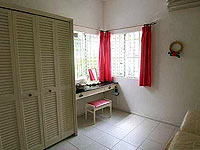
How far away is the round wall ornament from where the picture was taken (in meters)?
2.48

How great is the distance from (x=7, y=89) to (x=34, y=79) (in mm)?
332

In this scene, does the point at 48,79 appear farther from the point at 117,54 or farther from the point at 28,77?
the point at 117,54

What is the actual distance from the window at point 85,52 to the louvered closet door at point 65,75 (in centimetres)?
96

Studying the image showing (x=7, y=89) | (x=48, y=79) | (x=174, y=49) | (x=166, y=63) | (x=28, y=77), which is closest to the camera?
(x=7, y=89)

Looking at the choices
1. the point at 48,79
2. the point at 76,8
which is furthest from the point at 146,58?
the point at 48,79

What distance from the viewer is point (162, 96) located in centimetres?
283

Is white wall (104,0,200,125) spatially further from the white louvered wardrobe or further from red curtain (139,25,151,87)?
the white louvered wardrobe

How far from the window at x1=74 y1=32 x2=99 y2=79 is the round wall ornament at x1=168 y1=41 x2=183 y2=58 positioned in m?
1.81

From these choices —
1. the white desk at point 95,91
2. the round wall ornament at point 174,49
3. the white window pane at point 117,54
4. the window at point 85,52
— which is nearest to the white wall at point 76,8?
the window at point 85,52

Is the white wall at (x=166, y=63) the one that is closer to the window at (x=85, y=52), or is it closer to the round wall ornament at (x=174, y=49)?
the round wall ornament at (x=174, y=49)

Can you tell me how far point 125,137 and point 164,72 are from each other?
5.04 ft

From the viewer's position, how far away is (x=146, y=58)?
2.86 metres

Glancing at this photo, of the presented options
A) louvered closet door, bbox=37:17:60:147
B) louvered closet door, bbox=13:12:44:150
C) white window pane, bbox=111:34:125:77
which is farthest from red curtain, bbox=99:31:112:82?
louvered closet door, bbox=13:12:44:150

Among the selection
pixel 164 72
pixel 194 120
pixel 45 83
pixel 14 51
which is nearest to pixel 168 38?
pixel 164 72
